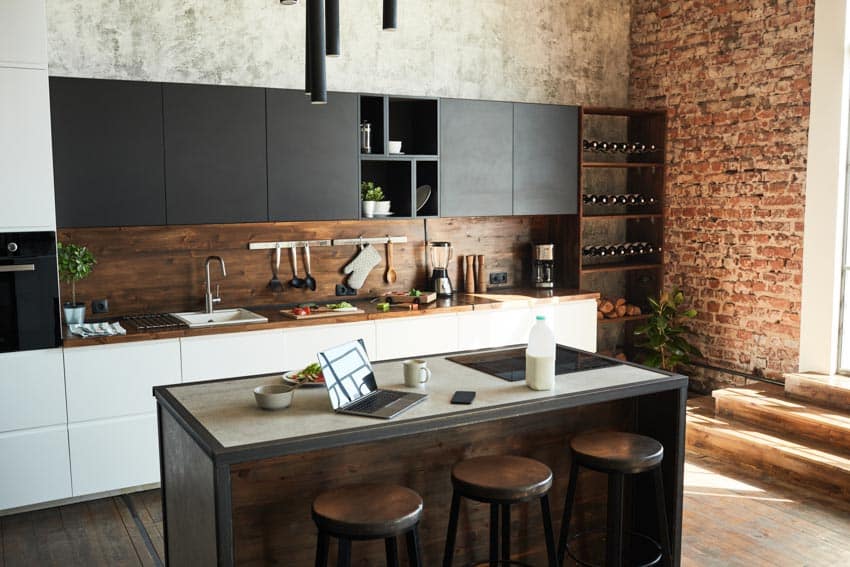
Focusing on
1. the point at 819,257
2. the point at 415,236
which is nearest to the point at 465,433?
the point at 415,236

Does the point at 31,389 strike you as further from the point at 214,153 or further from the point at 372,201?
the point at 372,201

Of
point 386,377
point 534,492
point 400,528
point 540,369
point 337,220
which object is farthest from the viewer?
point 337,220

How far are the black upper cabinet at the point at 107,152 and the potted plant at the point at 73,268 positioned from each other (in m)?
0.20

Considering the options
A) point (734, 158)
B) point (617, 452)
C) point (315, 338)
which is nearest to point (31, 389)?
point (315, 338)

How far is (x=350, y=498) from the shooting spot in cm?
277

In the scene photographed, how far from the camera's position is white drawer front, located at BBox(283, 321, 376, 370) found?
204 inches

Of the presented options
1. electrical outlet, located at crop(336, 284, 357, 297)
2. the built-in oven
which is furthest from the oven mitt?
the built-in oven

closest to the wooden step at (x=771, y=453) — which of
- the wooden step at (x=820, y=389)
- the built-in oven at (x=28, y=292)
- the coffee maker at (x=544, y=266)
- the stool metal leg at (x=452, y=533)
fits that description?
the wooden step at (x=820, y=389)

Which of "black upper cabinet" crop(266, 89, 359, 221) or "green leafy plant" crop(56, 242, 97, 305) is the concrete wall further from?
"green leafy plant" crop(56, 242, 97, 305)

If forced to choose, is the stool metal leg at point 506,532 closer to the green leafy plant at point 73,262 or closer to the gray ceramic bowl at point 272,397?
the gray ceramic bowl at point 272,397

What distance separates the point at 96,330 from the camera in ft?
15.4

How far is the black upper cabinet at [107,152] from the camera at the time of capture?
15.2ft

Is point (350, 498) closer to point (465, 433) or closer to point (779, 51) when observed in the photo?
point (465, 433)

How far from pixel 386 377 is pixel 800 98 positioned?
13.5 ft
